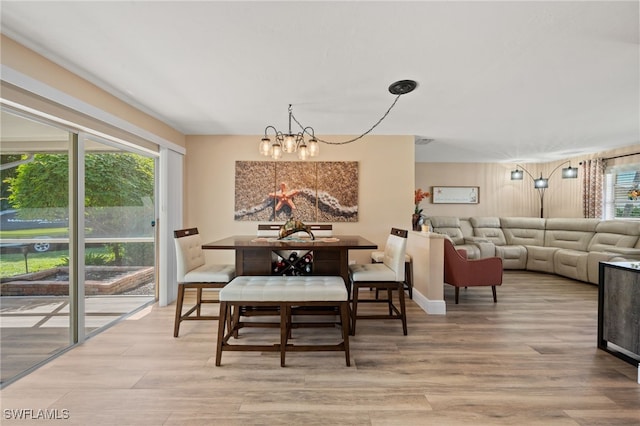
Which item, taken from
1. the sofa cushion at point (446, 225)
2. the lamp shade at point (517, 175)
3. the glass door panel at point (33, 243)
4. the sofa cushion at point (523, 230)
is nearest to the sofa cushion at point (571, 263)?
the sofa cushion at point (523, 230)

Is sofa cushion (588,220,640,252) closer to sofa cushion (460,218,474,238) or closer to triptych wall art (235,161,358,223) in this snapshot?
sofa cushion (460,218,474,238)

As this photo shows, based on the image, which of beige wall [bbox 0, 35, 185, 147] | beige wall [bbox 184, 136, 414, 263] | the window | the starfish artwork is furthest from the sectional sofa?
beige wall [bbox 0, 35, 185, 147]

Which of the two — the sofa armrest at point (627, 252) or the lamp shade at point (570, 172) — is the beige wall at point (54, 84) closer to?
the sofa armrest at point (627, 252)

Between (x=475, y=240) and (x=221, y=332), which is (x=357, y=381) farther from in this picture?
(x=475, y=240)

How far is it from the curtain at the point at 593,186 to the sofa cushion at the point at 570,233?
1.19ft

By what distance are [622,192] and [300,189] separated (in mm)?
5781

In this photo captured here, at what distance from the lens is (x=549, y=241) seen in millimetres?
5598

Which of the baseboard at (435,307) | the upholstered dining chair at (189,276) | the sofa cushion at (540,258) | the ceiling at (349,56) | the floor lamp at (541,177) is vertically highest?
the ceiling at (349,56)

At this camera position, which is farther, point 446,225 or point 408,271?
point 446,225

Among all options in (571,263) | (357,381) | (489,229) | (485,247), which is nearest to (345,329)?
(357,381)

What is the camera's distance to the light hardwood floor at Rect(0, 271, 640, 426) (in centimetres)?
160

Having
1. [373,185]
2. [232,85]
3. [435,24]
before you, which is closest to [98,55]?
[232,85]

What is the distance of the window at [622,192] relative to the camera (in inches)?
191

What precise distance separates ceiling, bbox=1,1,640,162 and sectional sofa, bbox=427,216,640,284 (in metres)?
2.20
